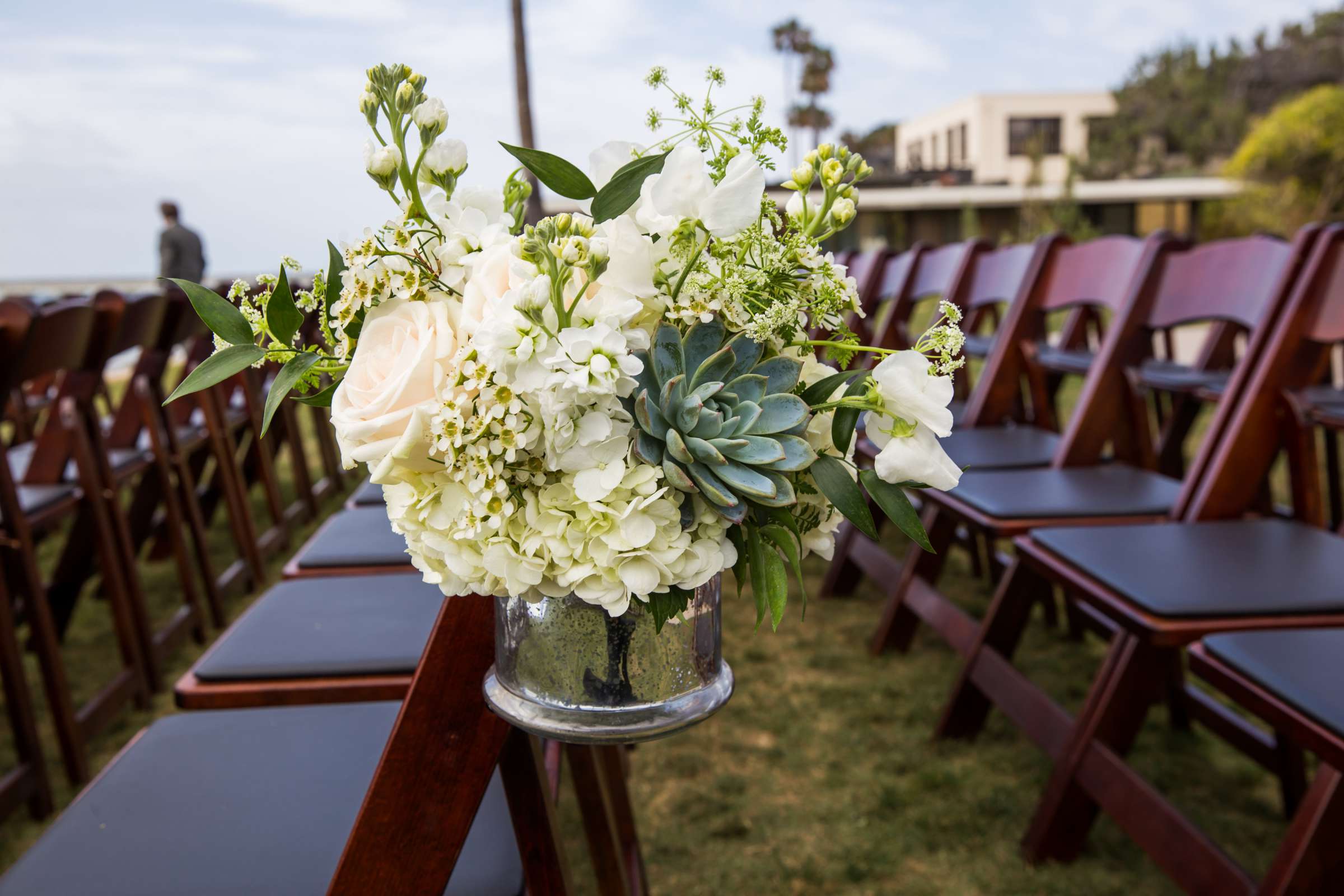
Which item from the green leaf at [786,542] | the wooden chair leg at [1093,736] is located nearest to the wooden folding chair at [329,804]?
the green leaf at [786,542]

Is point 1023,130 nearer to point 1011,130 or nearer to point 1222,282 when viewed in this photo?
point 1011,130

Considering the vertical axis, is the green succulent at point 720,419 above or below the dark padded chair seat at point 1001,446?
above

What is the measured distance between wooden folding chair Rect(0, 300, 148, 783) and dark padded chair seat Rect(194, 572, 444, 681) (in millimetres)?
877

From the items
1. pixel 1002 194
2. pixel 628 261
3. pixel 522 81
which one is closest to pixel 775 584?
pixel 628 261

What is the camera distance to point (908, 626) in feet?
9.55

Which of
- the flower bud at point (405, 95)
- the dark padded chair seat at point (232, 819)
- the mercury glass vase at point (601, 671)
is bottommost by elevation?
the dark padded chair seat at point (232, 819)

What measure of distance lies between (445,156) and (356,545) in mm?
1338

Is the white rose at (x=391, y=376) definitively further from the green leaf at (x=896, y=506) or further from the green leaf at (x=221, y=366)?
the green leaf at (x=896, y=506)

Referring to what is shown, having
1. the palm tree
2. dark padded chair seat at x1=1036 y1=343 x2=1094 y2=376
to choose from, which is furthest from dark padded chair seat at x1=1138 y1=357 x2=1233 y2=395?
the palm tree

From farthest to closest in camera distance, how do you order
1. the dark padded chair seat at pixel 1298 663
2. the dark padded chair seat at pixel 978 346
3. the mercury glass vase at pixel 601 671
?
the dark padded chair seat at pixel 978 346 < the dark padded chair seat at pixel 1298 663 < the mercury glass vase at pixel 601 671

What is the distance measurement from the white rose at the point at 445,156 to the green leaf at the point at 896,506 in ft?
1.19

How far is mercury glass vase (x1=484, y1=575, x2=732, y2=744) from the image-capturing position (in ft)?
2.45

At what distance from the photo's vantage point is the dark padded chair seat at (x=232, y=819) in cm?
93

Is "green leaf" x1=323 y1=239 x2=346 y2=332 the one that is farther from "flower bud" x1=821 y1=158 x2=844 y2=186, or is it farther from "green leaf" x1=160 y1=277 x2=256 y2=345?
"flower bud" x1=821 y1=158 x2=844 y2=186
